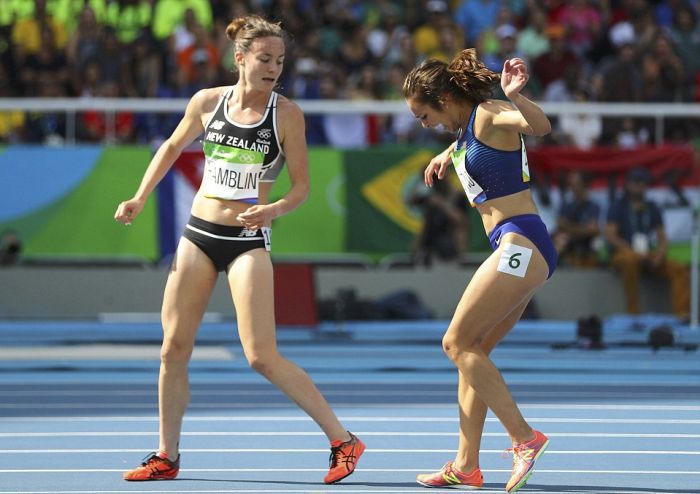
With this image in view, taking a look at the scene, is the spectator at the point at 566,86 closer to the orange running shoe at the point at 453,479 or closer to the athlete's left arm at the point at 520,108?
the orange running shoe at the point at 453,479

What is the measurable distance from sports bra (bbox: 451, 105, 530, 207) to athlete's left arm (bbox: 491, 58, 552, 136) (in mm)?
191

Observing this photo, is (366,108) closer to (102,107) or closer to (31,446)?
(102,107)

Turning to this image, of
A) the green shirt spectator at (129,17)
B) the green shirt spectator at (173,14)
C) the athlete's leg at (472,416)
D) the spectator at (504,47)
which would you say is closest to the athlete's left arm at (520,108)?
the athlete's leg at (472,416)

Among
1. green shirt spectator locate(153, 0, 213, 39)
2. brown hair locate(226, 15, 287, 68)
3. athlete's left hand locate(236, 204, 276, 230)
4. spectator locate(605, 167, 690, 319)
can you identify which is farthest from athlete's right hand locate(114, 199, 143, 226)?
green shirt spectator locate(153, 0, 213, 39)

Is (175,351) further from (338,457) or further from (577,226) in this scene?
(577,226)

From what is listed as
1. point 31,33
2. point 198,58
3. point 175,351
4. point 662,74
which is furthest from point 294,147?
point 31,33

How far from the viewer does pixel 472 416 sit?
7051mm

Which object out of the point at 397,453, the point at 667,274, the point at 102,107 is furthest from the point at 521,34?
the point at 397,453

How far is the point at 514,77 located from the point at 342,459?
2.02 metres

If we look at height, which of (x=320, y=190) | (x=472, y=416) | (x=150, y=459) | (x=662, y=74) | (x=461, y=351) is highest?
(x=662, y=74)

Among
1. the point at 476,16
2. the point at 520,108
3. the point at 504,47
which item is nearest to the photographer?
the point at 520,108

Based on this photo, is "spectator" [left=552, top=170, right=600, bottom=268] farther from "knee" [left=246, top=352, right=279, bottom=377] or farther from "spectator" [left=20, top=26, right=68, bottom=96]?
"knee" [left=246, top=352, right=279, bottom=377]

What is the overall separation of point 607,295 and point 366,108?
3.53 metres

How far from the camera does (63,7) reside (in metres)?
19.8
